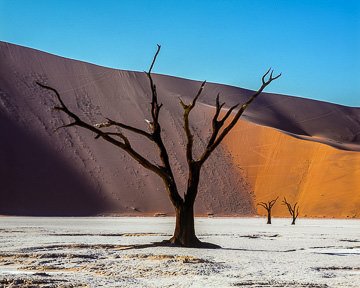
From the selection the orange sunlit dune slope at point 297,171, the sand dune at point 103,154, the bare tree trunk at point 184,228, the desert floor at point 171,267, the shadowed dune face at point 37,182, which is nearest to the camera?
the desert floor at point 171,267

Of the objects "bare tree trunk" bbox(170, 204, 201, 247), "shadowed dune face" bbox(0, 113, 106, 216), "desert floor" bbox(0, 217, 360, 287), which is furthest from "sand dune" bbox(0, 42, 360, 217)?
"desert floor" bbox(0, 217, 360, 287)

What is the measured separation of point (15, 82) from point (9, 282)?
65.3 metres

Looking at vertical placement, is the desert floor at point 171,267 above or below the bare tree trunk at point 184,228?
below

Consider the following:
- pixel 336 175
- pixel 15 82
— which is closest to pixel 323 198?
pixel 336 175

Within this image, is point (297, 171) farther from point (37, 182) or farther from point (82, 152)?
point (37, 182)

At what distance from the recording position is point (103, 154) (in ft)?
221

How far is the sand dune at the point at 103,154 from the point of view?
198 feet

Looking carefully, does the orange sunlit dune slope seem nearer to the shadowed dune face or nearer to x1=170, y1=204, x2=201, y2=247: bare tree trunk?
the shadowed dune face

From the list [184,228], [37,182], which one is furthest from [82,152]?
[184,228]

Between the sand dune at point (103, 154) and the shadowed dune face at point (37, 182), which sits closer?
the shadowed dune face at point (37, 182)

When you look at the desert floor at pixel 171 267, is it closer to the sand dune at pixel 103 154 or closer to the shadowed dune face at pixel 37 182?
the shadowed dune face at pixel 37 182

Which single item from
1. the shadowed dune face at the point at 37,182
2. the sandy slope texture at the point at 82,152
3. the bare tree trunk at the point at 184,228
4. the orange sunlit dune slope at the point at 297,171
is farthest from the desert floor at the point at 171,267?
the orange sunlit dune slope at the point at 297,171

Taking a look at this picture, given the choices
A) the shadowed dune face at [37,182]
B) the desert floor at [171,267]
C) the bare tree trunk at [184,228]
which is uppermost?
the shadowed dune face at [37,182]

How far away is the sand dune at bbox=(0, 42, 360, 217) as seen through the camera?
60.5 metres
